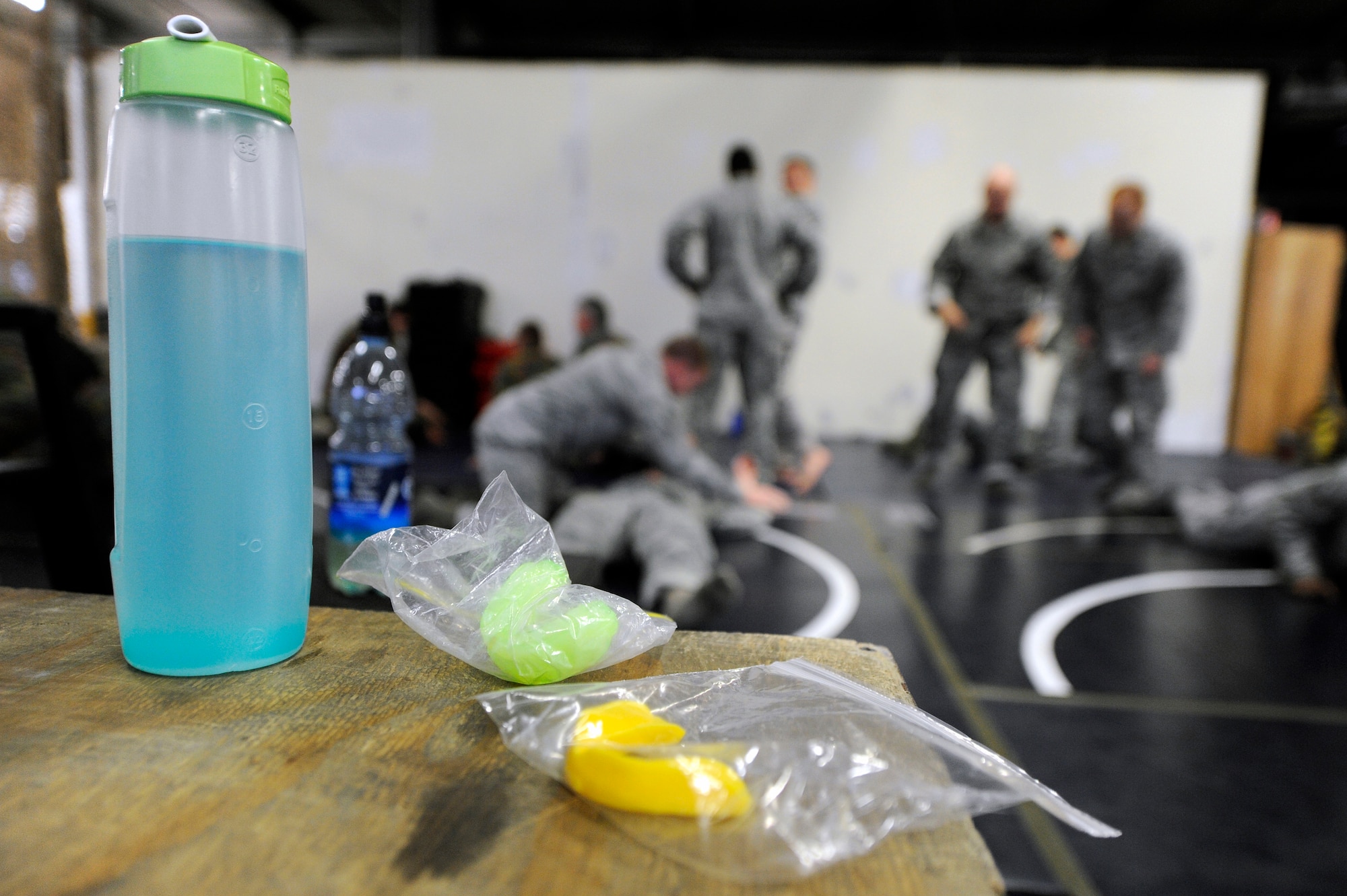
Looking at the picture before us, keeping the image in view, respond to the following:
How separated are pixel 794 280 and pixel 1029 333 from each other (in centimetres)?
170

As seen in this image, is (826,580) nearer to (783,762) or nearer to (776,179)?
(783,762)

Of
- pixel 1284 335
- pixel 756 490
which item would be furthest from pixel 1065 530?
pixel 1284 335

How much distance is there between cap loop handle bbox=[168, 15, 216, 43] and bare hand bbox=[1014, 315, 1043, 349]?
4.79 m

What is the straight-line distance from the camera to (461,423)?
20.2 feet

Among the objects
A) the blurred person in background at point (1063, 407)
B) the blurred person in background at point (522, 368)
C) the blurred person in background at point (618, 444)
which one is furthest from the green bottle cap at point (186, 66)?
the blurred person in background at point (1063, 407)

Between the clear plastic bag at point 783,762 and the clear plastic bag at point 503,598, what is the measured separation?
0.04 metres

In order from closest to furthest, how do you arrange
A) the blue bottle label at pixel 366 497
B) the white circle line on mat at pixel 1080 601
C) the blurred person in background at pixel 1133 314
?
the blue bottle label at pixel 366 497 < the white circle line on mat at pixel 1080 601 < the blurred person in background at pixel 1133 314

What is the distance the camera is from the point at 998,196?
14.4ft

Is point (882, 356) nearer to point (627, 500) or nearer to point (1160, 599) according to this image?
point (1160, 599)

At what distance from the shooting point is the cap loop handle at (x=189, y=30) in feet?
1.55

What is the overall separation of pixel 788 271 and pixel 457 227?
10.9 ft

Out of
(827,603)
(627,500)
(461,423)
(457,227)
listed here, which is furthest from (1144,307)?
(457,227)

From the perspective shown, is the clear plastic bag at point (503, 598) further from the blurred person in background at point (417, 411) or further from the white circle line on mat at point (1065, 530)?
the blurred person in background at point (417, 411)

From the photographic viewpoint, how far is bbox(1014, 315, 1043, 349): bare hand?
467 cm
